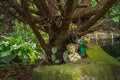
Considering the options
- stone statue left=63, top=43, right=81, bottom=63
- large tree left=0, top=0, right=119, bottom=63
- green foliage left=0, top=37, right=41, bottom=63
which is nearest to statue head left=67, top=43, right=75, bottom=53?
stone statue left=63, top=43, right=81, bottom=63

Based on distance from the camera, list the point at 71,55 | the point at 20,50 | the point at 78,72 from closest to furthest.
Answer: the point at 78,72 → the point at 71,55 → the point at 20,50

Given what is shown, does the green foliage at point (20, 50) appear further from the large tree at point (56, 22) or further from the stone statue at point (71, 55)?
the stone statue at point (71, 55)

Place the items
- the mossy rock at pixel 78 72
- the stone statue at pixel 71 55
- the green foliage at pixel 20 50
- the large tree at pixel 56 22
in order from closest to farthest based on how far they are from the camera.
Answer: the mossy rock at pixel 78 72 < the large tree at pixel 56 22 < the stone statue at pixel 71 55 < the green foliage at pixel 20 50

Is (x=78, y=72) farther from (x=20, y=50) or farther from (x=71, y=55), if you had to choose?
(x=20, y=50)

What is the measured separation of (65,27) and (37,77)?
77 cm

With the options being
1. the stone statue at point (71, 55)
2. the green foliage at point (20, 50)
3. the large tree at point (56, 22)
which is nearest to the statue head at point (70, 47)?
the stone statue at point (71, 55)

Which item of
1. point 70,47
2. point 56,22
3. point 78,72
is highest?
point 56,22

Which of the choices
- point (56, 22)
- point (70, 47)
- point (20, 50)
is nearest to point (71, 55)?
point (70, 47)

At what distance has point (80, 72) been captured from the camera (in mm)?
3441

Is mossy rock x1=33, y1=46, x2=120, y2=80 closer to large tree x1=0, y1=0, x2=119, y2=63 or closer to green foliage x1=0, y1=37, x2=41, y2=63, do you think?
large tree x1=0, y1=0, x2=119, y2=63

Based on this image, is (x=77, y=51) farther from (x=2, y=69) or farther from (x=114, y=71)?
(x=2, y=69)

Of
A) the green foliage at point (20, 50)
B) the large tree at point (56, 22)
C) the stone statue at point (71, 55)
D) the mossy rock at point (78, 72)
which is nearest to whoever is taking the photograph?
the mossy rock at point (78, 72)

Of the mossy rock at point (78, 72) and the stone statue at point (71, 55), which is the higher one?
the stone statue at point (71, 55)

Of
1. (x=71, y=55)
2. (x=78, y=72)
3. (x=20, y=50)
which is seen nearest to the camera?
(x=78, y=72)
